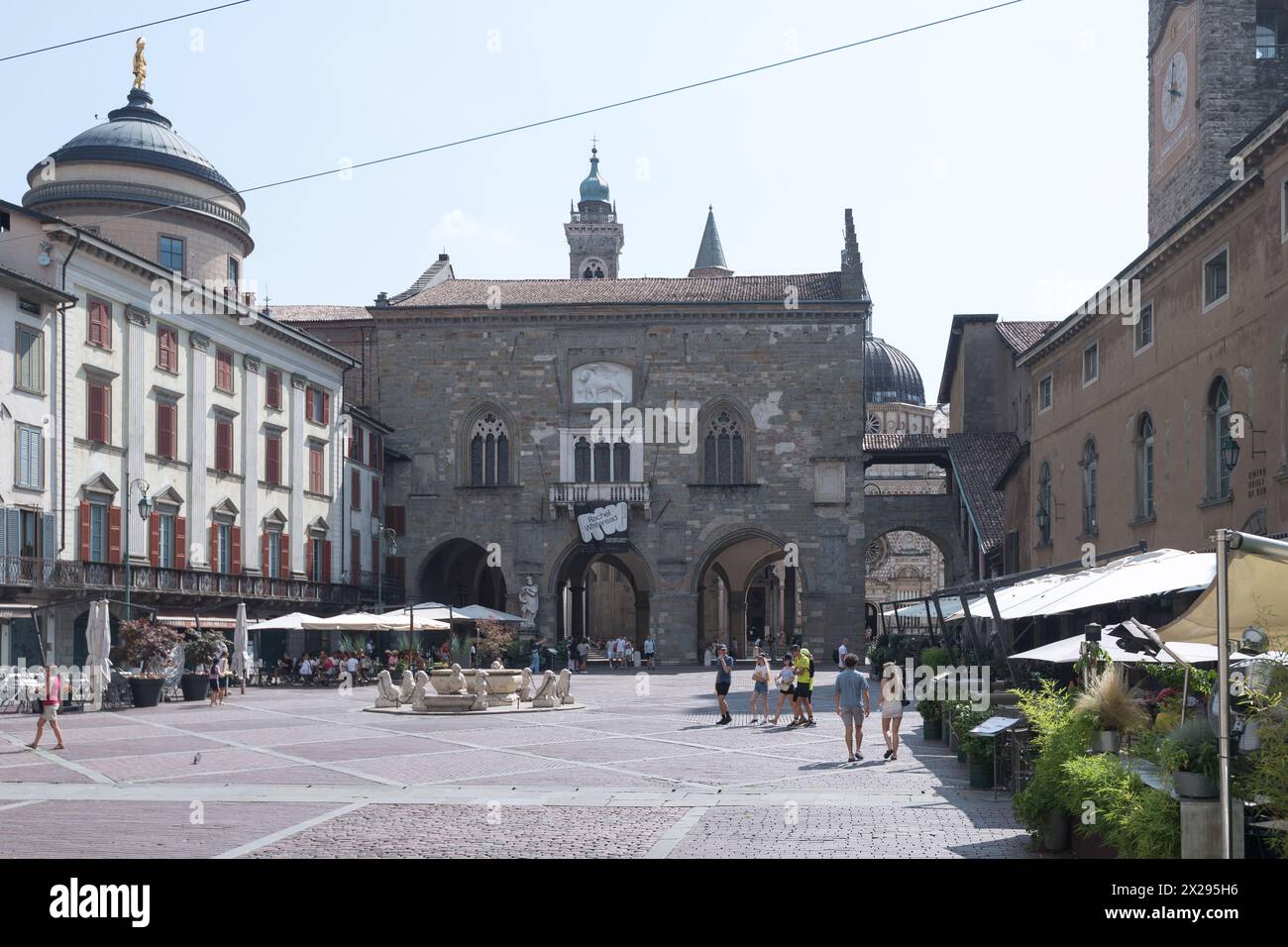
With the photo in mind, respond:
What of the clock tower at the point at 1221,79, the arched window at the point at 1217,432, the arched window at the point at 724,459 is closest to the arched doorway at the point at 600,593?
the arched window at the point at 724,459

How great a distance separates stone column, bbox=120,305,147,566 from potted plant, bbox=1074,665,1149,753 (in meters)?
29.9

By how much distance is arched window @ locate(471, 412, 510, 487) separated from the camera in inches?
2111

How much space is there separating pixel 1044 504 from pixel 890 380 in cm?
7354

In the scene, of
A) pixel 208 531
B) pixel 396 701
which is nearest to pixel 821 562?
pixel 208 531

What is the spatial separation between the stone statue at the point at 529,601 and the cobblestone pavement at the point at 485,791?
87.3 ft

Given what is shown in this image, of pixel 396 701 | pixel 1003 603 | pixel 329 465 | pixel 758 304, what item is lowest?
pixel 396 701

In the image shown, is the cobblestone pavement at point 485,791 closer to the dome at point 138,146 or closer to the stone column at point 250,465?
the stone column at point 250,465

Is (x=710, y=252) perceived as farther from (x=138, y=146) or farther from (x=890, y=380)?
(x=138, y=146)

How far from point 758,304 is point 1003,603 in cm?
3408

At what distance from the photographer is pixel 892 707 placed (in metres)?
18.2

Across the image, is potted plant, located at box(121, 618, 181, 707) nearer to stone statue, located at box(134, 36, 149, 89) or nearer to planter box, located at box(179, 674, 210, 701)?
planter box, located at box(179, 674, 210, 701)

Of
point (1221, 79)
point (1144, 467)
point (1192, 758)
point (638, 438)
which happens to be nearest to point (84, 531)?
point (638, 438)

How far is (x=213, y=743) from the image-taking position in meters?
20.8

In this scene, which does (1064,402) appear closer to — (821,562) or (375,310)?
(821,562)
